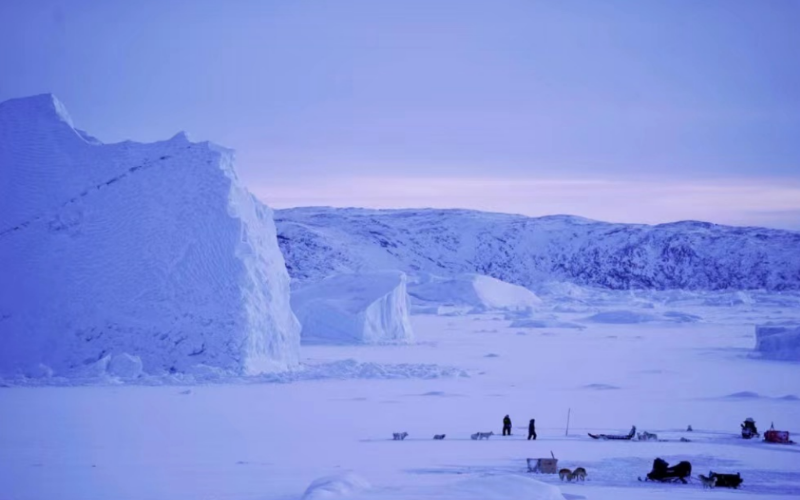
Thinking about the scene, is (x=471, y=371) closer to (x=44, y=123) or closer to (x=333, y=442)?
(x=333, y=442)

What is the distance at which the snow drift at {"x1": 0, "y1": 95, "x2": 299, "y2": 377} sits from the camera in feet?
54.9

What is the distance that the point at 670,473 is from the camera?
9.09 metres

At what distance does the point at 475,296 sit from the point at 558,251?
4815cm

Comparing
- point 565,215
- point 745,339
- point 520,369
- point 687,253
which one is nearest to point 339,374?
point 520,369

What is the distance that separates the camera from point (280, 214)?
A: 125 metres

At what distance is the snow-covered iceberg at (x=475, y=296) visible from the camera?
47844 mm

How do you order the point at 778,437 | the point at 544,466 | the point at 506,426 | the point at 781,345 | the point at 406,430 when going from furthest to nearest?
1. the point at 781,345
2. the point at 406,430
3. the point at 506,426
4. the point at 778,437
5. the point at 544,466

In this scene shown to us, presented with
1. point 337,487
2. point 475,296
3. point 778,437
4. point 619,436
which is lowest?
point 475,296

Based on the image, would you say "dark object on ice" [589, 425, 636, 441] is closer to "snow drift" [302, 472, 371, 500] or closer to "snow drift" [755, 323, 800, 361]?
"snow drift" [302, 472, 371, 500]

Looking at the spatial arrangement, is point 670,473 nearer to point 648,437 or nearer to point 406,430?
point 648,437

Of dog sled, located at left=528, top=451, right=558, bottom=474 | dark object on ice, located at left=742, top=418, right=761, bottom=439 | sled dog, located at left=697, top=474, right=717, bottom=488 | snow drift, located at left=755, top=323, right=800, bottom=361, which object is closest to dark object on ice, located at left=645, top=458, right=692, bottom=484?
sled dog, located at left=697, top=474, right=717, bottom=488

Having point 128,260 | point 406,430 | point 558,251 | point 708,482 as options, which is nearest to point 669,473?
point 708,482

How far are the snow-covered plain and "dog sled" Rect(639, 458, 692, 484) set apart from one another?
0.44 feet

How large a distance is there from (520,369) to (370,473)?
10.9 metres
